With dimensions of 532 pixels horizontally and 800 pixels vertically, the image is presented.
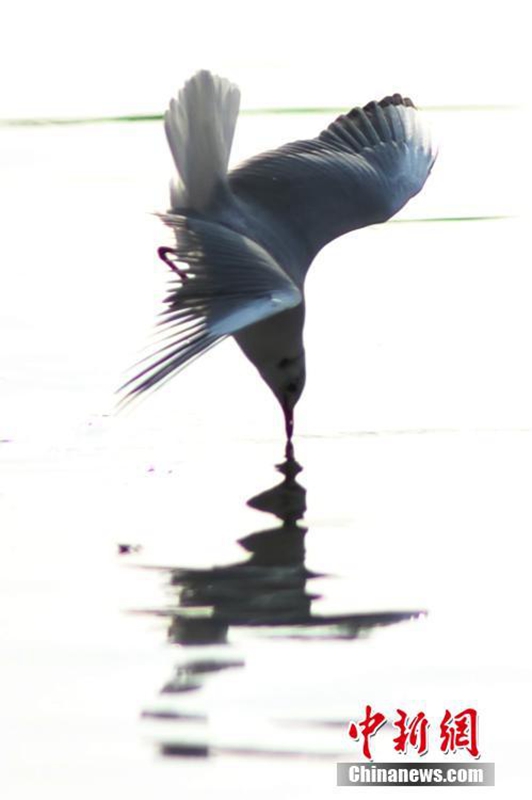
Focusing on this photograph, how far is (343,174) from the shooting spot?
8.30 m

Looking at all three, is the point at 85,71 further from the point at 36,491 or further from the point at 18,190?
the point at 36,491

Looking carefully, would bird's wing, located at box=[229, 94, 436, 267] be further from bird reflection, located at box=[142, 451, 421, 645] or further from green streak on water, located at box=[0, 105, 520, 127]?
green streak on water, located at box=[0, 105, 520, 127]

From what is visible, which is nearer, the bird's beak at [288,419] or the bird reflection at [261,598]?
the bird reflection at [261,598]

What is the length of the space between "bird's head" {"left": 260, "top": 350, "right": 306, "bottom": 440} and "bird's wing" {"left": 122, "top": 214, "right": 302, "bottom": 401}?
1.28ft

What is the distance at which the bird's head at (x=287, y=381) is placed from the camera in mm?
7348

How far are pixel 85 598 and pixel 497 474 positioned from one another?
1.60m

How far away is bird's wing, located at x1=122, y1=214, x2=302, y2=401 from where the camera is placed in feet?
21.0

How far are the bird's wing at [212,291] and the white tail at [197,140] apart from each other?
31cm

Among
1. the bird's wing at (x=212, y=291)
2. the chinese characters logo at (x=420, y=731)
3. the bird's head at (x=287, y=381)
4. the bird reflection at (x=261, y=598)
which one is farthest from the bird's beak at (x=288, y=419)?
the chinese characters logo at (x=420, y=731)

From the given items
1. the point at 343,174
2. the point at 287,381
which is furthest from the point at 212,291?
the point at 343,174

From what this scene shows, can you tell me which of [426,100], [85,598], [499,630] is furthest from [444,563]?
[426,100]

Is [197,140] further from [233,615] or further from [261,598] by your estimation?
[233,615]

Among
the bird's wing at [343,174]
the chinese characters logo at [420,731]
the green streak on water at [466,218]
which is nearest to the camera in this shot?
the chinese characters logo at [420,731]

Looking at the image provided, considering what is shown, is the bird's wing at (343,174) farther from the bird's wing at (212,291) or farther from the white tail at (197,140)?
the bird's wing at (212,291)
